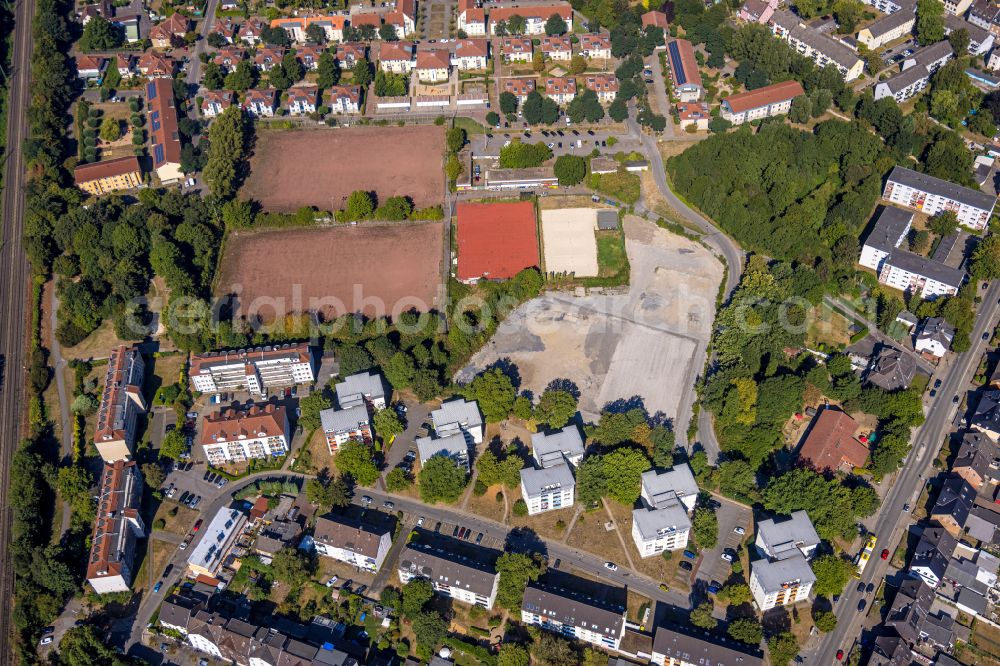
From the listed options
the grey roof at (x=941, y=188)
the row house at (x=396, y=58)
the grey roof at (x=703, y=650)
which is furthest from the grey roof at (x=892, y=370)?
the row house at (x=396, y=58)

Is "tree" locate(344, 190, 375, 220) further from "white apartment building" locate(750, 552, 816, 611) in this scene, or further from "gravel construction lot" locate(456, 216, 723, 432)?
"white apartment building" locate(750, 552, 816, 611)

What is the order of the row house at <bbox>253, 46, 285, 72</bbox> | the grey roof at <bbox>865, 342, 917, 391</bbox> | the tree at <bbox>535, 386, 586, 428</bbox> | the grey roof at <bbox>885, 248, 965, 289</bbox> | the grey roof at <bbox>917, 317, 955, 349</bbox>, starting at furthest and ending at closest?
the row house at <bbox>253, 46, 285, 72</bbox> < the grey roof at <bbox>885, 248, 965, 289</bbox> < the grey roof at <bbox>917, 317, 955, 349</bbox> < the grey roof at <bbox>865, 342, 917, 391</bbox> < the tree at <bbox>535, 386, 586, 428</bbox>

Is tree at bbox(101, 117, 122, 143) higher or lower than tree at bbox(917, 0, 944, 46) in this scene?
lower

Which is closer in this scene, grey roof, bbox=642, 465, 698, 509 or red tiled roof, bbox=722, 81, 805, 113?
grey roof, bbox=642, 465, 698, 509

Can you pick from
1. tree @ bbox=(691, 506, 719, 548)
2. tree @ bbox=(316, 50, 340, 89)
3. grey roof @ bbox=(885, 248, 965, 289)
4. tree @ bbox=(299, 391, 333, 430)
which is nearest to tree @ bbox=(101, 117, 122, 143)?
tree @ bbox=(316, 50, 340, 89)

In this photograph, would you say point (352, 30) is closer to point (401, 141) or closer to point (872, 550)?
point (401, 141)

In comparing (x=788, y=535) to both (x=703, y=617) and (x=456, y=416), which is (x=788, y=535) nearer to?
(x=703, y=617)

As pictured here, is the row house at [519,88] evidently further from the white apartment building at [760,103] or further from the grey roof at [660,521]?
the grey roof at [660,521]

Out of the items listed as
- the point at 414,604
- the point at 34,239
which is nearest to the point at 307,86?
the point at 34,239
